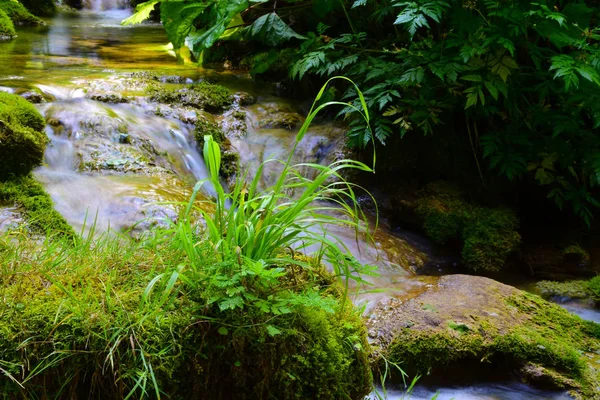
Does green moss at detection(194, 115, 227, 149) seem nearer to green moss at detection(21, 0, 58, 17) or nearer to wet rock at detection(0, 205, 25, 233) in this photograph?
wet rock at detection(0, 205, 25, 233)

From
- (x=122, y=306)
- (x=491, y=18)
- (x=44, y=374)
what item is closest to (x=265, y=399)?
(x=122, y=306)

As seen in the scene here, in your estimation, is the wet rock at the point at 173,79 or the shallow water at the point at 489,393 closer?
the shallow water at the point at 489,393

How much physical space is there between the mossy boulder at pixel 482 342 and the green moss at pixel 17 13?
11688 millimetres

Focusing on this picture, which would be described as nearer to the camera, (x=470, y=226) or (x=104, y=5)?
(x=470, y=226)

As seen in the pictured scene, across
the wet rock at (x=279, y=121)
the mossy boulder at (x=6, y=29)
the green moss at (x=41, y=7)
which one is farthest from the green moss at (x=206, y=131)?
the green moss at (x=41, y=7)

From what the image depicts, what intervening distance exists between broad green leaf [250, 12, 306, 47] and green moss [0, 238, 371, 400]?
4500 mm

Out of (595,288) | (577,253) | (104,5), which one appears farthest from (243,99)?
(104,5)

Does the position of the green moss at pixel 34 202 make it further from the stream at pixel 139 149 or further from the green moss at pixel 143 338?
the green moss at pixel 143 338

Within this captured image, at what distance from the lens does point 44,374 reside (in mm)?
1599

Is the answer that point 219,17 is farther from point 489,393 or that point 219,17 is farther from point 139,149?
point 489,393

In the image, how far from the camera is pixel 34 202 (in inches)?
135

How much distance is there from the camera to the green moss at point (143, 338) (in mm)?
1617

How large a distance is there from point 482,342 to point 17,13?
1240 centimetres

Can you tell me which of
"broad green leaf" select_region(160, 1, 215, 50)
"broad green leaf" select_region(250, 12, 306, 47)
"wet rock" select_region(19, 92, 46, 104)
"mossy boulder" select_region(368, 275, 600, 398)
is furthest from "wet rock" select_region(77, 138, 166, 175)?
"mossy boulder" select_region(368, 275, 600, 398)
